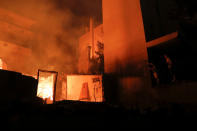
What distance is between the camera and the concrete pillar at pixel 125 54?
3430mm

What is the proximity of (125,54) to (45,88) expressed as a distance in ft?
15.3

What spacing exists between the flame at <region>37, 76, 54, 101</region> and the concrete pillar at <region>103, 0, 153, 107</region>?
3528mm

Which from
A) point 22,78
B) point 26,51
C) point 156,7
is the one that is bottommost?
point 22,78

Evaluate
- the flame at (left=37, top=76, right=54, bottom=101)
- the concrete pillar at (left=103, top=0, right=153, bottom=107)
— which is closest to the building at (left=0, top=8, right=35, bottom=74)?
the flame at (left=37, top=76, right=54, bottom=101)

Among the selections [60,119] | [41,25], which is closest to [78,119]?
[60,119]

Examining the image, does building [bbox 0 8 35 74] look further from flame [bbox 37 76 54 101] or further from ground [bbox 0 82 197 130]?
ground [bbox 0 82 197 130]

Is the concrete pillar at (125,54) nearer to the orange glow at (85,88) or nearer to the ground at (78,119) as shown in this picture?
the ground at (78,119)

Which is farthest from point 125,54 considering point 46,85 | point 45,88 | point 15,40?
point 15,40

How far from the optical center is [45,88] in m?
6.62

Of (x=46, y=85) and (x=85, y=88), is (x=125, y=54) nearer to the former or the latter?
(x=85, y=88)

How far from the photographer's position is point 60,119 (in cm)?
151

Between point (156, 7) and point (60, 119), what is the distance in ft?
13.8

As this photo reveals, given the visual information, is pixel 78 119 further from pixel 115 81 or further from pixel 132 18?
pixel 132 18

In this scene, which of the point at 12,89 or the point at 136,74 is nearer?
the point at 12,89
